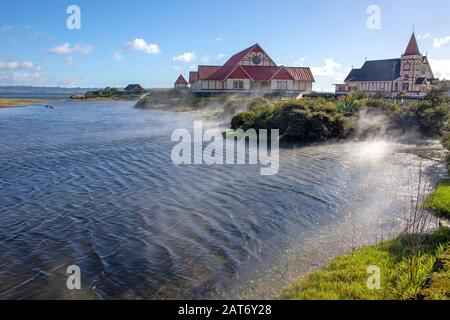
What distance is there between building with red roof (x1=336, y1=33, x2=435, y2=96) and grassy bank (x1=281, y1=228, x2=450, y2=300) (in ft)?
210

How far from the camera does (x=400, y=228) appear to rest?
11539 mm

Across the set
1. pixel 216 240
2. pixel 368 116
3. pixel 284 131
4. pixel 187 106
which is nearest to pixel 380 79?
pixel 187 106

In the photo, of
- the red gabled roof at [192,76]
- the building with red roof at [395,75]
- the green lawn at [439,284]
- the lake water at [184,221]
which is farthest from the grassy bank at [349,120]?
the red gabled roof at [192,76]

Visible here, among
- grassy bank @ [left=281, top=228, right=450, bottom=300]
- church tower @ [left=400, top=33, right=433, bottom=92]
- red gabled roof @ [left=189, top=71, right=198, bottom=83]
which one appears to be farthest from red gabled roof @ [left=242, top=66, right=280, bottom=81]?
grassy bank @ [left=281, top=228, right=450, bottom=300]

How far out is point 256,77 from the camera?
2694 inches

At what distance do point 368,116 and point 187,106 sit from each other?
41.7 meters

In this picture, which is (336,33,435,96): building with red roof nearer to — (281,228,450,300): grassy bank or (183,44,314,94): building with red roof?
(183,44,314,94): building with red roof

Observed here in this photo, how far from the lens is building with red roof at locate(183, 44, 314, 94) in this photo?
68.4 metres

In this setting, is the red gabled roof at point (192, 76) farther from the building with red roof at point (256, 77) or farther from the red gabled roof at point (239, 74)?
the red gabled roof at point (239, 74)

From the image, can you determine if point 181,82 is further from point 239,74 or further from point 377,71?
point 377,71

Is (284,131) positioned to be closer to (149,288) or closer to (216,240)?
(216,240)

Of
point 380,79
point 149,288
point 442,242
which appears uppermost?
point 380,79

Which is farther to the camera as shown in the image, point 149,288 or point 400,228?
point 400,228

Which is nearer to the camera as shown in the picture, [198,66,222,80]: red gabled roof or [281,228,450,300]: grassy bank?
[281,228,450,300]: grassy bank
